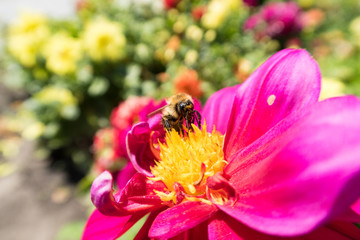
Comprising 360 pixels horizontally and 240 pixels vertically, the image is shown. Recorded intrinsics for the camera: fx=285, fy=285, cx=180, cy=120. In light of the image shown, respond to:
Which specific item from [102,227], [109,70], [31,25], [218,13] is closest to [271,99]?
[102,227]

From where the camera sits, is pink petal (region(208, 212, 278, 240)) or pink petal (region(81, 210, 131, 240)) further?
pink petal (region(81, 210, 131, 240))

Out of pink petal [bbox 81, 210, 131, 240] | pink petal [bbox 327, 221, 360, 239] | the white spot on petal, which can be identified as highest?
the white spot on petal

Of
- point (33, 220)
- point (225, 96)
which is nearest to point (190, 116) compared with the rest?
point (225, 96)

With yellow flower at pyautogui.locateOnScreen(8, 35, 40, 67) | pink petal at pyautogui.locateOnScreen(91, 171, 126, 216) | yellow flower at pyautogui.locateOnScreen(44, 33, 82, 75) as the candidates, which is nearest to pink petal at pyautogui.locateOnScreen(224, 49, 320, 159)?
pink petal at pyautogui.locateOnScreen(91, 171, 126, 216)

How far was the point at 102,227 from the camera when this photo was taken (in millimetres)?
500

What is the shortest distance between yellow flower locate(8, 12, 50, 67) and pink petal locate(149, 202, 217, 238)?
8.65ft

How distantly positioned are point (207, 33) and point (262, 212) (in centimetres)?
178

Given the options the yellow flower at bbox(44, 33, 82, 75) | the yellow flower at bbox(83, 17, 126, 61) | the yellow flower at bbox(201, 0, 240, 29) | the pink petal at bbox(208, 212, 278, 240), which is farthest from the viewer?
the yellow flower at bbox(44, 33, 82, 75)

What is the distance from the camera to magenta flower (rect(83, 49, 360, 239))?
0.88 feet

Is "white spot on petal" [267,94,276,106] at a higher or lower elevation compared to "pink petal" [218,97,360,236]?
higher

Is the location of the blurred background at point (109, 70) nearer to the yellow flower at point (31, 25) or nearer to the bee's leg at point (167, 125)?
the yellow flower at point (31, 25)

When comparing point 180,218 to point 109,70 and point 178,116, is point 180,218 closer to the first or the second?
point 178,116

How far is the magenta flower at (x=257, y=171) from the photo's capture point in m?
0.27

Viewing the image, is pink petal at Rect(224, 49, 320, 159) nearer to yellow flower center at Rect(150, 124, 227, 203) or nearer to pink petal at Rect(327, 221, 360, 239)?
yellow flower center at Rect(150, 124, 227, 203)
